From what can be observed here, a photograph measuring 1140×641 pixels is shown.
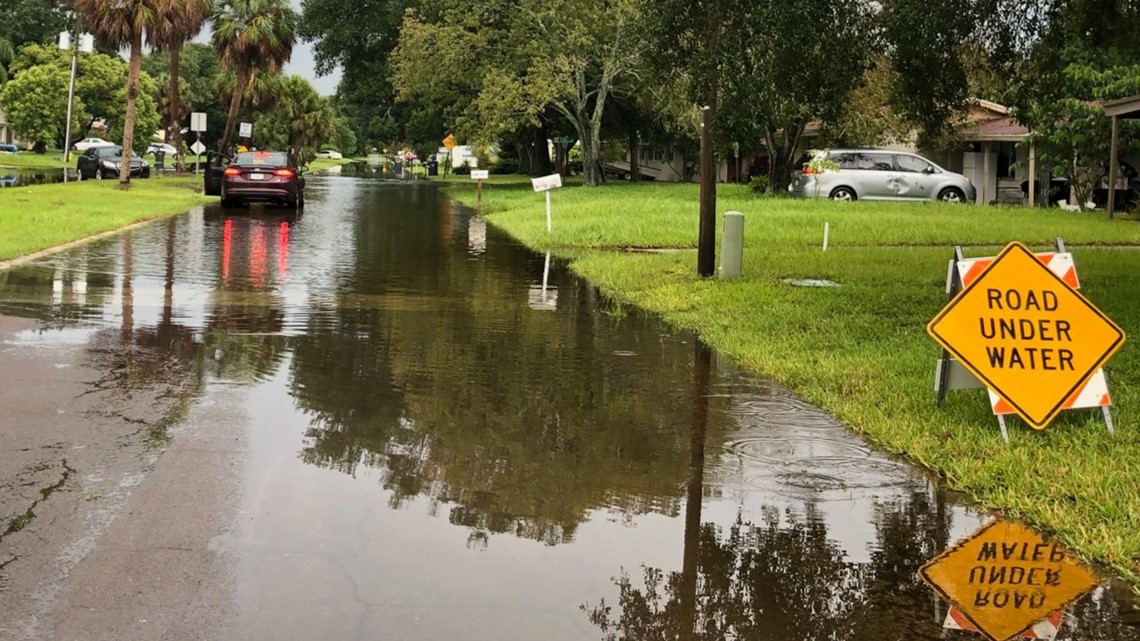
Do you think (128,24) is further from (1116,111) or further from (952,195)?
(1116,111)

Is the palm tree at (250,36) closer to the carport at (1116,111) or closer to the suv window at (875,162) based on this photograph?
the suv window at (875,162)

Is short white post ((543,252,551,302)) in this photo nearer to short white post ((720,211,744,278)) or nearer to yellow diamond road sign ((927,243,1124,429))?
short white post ((720,211,744,278))

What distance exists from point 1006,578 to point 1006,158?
40.3 m

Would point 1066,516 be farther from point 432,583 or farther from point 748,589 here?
point 432,583

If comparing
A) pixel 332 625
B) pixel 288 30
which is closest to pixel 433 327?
pixel 332 625

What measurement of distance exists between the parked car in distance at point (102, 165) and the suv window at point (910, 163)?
28219 mm

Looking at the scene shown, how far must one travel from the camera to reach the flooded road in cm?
457

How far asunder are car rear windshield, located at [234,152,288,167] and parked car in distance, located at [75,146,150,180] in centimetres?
1967

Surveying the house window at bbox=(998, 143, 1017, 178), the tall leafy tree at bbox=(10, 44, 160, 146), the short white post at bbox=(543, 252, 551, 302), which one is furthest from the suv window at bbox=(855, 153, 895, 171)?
the tall leafy tree at bbox=(10, 44, 160, 146)

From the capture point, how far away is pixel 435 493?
6.12 metres

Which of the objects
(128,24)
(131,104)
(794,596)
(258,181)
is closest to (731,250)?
(794,596)

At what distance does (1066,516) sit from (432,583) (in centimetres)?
293

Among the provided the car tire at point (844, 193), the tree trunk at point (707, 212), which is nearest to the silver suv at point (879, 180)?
the car tire at point (844, 193)

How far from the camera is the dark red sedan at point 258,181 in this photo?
29422 mm
